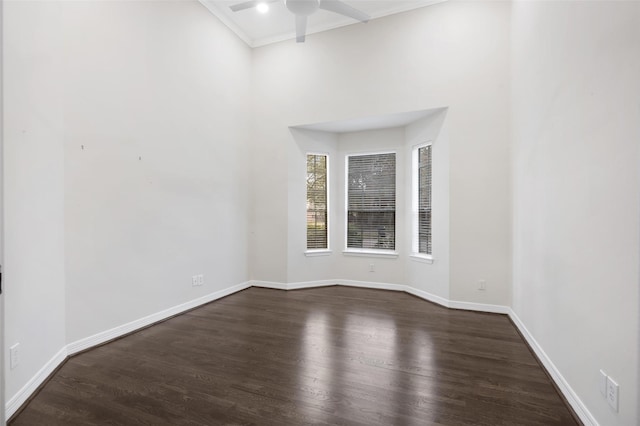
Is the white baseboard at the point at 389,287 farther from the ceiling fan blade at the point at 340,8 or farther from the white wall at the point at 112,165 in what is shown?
the ceiling fan blade at the point at 340,8

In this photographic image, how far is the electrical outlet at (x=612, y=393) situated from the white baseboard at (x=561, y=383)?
251 millimetres

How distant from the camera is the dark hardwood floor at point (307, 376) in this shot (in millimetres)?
1939

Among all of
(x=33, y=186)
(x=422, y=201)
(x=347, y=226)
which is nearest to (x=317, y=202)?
(x=347, y=226)

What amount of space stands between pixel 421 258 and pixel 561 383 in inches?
96.7

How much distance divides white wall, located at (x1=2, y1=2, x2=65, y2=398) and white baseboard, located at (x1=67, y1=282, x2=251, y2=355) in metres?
0.20

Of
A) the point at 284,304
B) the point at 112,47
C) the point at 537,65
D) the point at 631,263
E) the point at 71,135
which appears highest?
the point at 112,47

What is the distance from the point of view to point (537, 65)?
2.78 metres

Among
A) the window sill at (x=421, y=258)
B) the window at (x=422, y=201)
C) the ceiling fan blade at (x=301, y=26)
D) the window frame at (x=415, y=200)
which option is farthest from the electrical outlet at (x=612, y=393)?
the ceiling fan blade at (x=301, y=26)

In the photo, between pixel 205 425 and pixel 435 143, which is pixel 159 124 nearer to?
pixel 205 425

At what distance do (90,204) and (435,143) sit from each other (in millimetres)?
4130

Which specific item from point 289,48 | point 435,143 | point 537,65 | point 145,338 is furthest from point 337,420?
point 289,48

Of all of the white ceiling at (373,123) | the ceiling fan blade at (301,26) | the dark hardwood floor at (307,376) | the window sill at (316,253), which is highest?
the ceiling fan blade at (301,26)

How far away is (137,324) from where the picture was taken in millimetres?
3307

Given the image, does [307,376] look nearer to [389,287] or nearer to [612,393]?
[612,393]
